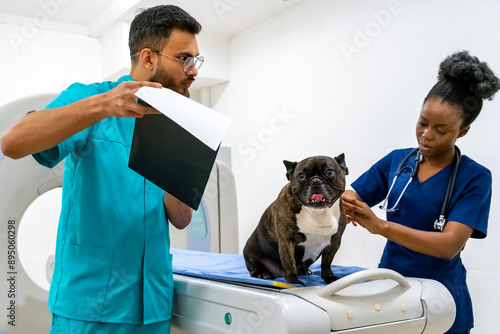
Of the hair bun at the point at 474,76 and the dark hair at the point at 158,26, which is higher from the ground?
the dark hair at the point at 158,26

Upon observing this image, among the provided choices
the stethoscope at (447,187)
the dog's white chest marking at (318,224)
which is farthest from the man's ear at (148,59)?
the stethoscope at (447,187)

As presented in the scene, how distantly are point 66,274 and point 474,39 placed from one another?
81.6 inches

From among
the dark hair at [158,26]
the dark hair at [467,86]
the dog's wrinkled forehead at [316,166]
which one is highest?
the dark hair at [158,26]

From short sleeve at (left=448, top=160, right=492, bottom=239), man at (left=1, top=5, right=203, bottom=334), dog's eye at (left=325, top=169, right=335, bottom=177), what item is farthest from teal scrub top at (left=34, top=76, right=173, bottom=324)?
short sleeve at (left=448, top=160, right=492, bottom=239)

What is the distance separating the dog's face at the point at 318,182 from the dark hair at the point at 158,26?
1.56 ft

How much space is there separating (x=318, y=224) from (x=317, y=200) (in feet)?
0.36

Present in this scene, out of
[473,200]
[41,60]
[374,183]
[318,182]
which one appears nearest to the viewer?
[318,182]

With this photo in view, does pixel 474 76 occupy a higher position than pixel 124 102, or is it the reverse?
pixel 474 76

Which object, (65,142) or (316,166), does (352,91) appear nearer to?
(316,166)

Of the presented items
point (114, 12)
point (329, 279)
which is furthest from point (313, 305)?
point (114, 12)

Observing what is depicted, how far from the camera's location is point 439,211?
142 cm

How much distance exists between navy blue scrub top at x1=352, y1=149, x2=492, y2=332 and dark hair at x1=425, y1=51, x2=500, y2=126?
17 centimetres

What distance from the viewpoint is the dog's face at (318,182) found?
1.21 metres

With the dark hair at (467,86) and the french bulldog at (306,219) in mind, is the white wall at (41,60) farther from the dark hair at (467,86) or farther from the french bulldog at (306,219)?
the dark hair at (467,86)
